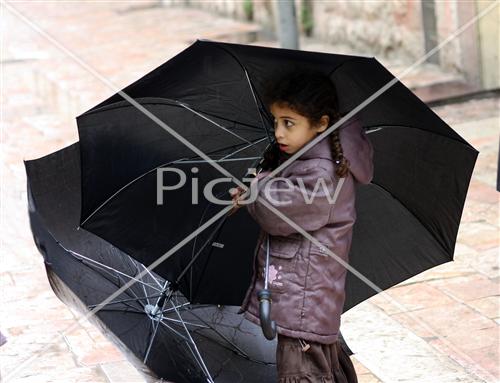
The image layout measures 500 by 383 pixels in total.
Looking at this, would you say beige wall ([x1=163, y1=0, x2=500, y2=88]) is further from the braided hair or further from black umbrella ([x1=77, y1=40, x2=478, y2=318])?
the braided hair

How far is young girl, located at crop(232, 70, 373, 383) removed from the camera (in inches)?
125

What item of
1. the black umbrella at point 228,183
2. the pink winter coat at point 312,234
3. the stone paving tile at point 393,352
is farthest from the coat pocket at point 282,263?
the stone paving tile at point 393,352

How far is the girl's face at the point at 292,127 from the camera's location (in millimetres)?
3182

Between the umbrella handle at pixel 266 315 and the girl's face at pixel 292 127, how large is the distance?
17.6 inches

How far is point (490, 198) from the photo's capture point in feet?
21.5

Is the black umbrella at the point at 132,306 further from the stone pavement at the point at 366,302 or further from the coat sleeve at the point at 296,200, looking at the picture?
the coat sleeve at the point at 296,200

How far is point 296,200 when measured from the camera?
10.4 feet

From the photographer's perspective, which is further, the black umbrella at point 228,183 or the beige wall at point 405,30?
the beige wall at point 405,30

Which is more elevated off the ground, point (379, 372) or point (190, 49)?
point (190, 49)

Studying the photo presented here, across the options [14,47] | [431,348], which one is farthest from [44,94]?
[431,348]

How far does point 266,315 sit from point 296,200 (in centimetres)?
35

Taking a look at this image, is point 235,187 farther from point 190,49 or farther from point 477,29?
point 477,29

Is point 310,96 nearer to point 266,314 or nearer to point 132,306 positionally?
point 266,314

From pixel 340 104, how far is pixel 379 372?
1558 millimetres
